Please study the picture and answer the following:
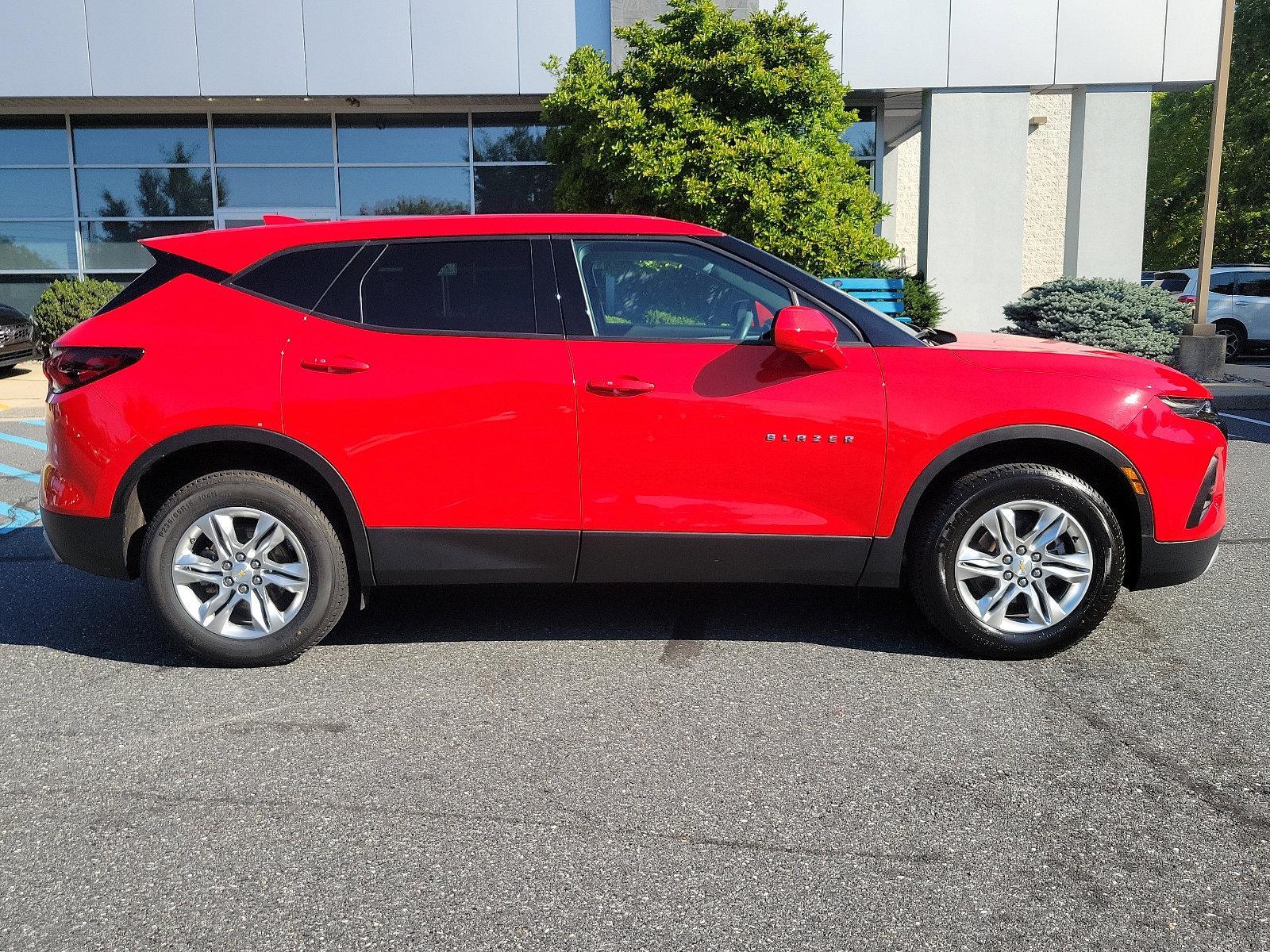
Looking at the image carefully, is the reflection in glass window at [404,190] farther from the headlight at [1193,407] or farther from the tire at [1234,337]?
the headlight at [1193,407]

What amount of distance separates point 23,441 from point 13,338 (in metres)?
6.19

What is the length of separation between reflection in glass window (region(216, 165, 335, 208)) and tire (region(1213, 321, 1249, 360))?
15805 millimetres

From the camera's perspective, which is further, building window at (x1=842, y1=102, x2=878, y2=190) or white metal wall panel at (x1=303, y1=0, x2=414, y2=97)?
building window at (x1=842, y1=102, x2=878, y2=190)

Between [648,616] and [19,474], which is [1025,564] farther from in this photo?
[19,474]

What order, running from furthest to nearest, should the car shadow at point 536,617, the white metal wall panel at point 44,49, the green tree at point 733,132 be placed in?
the white metal wall panel at point 44,49
the green tree at point 733,132
the car shadow at point 536,617

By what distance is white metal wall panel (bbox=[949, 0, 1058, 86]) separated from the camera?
1552 centimetres

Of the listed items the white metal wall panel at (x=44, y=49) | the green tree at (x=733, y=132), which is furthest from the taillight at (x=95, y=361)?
the white metal wall panel at (x=44, y=49)

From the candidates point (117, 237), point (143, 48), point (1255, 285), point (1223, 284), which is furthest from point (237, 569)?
point (1255, 285)

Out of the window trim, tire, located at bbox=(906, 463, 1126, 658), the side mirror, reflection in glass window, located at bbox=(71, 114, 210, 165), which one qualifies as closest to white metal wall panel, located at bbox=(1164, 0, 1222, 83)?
tire, located at bbox=(906, 463, 1126, 658)

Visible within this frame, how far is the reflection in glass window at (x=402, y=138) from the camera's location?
57.7ft

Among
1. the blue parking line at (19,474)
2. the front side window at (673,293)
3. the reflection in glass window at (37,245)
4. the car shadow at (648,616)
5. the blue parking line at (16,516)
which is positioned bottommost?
the car shadow at (648,616)

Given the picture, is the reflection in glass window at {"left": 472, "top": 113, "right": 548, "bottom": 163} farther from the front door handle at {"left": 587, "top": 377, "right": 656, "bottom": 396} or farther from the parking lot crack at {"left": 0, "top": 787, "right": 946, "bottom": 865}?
the parking lot crack at {"left": 0, "top": 787, "right": 946, "bottom": 865}

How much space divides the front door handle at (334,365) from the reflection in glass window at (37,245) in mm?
16729

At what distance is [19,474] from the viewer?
339 inches
